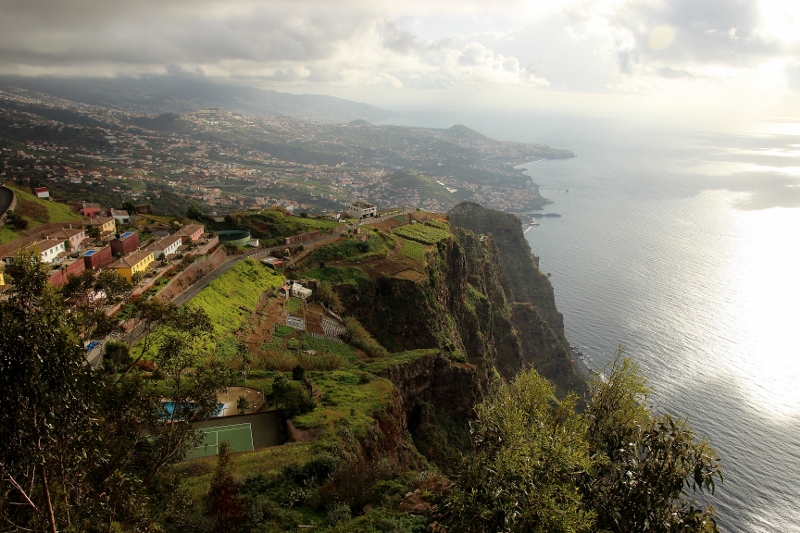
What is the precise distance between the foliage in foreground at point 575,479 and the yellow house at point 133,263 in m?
28.2

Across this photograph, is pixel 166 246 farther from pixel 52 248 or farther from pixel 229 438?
pixel 229 438

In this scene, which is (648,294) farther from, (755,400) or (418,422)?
(418,422)

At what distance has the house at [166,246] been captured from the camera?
119ft

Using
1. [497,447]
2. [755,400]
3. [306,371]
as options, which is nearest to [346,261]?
[306,371]

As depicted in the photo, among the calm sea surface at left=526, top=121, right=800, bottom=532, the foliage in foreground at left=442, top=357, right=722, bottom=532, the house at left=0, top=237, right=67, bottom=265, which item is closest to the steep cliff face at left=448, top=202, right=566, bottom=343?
the calm sea surface at left=526, top=121, right=800, bottom=532

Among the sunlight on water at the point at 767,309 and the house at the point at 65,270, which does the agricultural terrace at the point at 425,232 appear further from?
the sunlight on water at the point at 767,309

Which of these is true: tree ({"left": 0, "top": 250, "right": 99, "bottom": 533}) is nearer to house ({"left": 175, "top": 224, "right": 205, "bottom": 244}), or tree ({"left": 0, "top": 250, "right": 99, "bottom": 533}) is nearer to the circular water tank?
house ({"left": 175, "top": 224, "right": 205, "bottom": 244})

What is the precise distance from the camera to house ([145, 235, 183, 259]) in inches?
1433

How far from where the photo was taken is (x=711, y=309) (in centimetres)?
8012

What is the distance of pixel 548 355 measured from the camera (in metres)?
69.1

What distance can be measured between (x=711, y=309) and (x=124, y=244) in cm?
8400

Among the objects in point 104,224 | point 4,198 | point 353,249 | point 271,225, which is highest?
point 4,198

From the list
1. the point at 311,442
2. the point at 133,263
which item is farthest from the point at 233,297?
the point at 311,442

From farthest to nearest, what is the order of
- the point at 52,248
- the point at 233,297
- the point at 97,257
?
the point at 52,248 < the point at 97,257 < the point at 233,297
